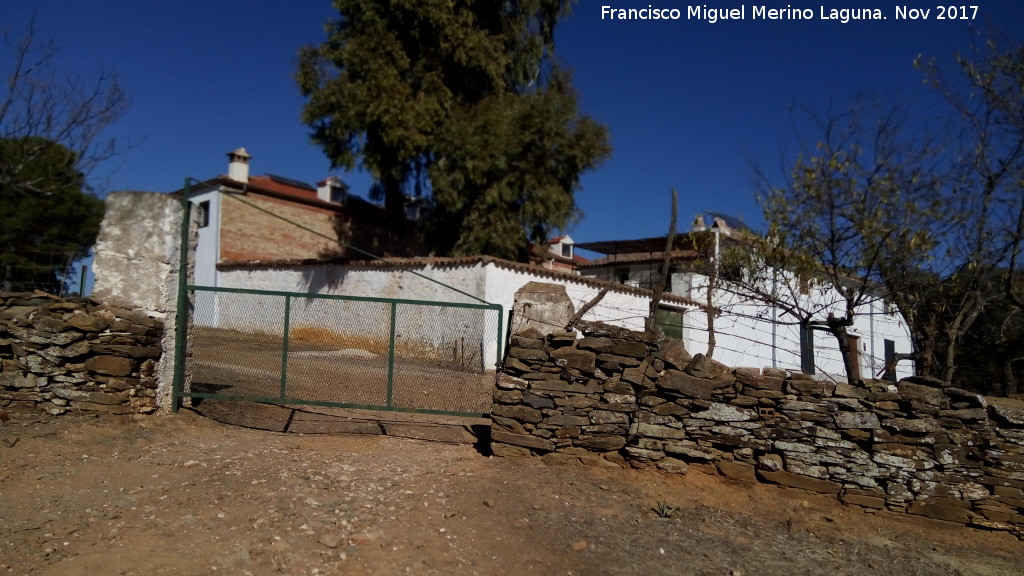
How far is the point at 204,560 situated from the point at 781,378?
15.2ft

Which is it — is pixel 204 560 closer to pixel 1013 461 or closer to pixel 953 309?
pixel 1013 461

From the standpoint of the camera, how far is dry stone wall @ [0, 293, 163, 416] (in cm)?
607

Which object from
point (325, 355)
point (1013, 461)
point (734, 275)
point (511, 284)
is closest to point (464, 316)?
point (511, 284)

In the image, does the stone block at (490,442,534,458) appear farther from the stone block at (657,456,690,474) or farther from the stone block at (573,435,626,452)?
the stone block at (657,456,690,474)

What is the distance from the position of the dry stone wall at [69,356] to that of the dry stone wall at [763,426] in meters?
3.57

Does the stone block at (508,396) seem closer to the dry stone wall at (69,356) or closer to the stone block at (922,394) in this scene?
the stone block at (922,394)

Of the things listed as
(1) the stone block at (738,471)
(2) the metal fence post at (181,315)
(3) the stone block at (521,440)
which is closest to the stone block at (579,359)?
(3) the stone block at (521,440)

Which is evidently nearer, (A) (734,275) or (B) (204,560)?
(B) (204,560)

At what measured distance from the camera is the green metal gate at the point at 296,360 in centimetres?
673

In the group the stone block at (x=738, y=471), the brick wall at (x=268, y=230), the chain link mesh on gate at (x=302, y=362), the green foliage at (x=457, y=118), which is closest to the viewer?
the stone block at (x=738, y=471)

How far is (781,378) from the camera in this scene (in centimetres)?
570

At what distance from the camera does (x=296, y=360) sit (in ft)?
26.7

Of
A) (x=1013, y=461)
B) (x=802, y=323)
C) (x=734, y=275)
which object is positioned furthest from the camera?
(x=734, y=275)

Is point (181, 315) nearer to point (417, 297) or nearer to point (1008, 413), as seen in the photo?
point (1008, 413)
